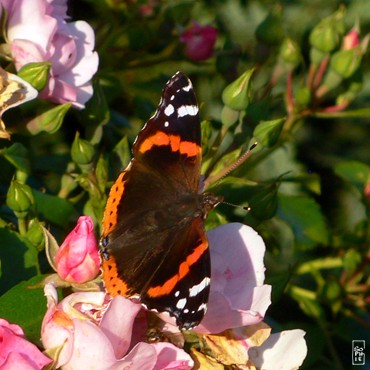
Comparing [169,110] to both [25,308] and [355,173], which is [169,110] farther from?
[355,173]

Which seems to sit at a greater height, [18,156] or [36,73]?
[36,73]

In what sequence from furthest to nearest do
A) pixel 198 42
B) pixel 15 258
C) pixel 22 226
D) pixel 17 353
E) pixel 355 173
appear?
pixel 355 173 < pixel 198 42 < pixel 22 226 < pixel 15 258 < pixel 17 353

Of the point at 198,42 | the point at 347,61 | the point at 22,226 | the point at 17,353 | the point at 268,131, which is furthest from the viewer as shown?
the point at 198,42

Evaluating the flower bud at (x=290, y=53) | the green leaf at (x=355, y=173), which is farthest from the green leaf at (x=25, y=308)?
the green leaf at (x=355, y=173)

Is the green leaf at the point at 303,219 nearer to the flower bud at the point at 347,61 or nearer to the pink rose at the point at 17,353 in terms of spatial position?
the flower bud at the point at 347,61

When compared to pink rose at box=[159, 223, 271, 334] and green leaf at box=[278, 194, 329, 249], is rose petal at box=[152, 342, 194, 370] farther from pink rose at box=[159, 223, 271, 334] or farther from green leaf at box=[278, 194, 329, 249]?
A: green leaf at box=[278, 194, 329, 249]

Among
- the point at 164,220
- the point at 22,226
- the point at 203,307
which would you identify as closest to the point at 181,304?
the point at 203,307
